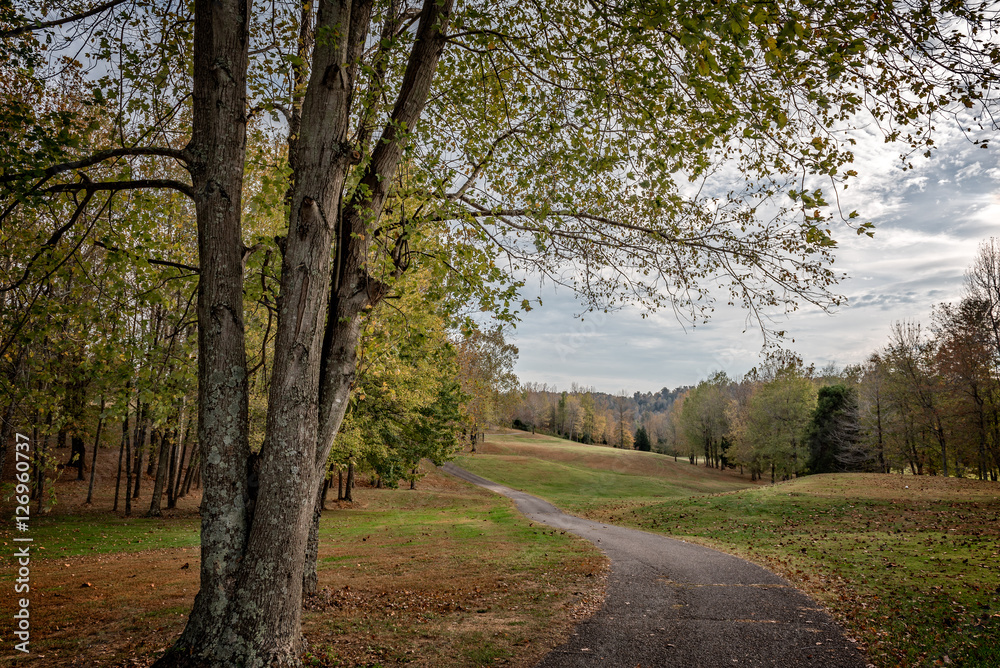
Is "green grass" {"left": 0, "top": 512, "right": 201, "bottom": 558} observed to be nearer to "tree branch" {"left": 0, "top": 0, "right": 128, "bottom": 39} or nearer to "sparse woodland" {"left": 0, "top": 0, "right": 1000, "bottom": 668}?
"sparse woodland" {"left": 0, "top": 0, "right": 1000, "bottom": 668}

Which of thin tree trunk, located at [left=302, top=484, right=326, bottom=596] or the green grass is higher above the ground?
thin tree trunk, located at [left=302, top=484, right=326, bottom=596]

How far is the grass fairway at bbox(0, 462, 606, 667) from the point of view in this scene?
556cm

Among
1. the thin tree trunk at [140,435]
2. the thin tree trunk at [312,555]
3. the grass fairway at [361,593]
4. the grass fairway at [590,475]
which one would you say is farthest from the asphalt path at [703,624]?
the grass fairway at [590,475]

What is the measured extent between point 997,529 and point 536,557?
13.9 meters

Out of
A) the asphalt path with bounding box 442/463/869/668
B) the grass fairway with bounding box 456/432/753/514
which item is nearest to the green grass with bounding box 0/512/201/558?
the asphalt path with bounding box 442/463/869/668

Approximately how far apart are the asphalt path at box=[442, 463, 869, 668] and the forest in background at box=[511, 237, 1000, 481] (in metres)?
3.51

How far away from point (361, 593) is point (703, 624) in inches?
210

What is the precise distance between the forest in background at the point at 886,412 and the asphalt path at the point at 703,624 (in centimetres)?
351

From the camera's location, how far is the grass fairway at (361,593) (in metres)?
5.56

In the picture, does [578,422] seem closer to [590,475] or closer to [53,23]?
[590,475]

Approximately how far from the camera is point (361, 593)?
26.5ft

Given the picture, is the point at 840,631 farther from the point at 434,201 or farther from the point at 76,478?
the point at 76,478

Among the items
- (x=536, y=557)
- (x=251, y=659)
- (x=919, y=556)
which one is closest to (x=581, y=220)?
(x=251, y=659)

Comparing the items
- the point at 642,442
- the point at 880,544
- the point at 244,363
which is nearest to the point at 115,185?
the point at 244,363
